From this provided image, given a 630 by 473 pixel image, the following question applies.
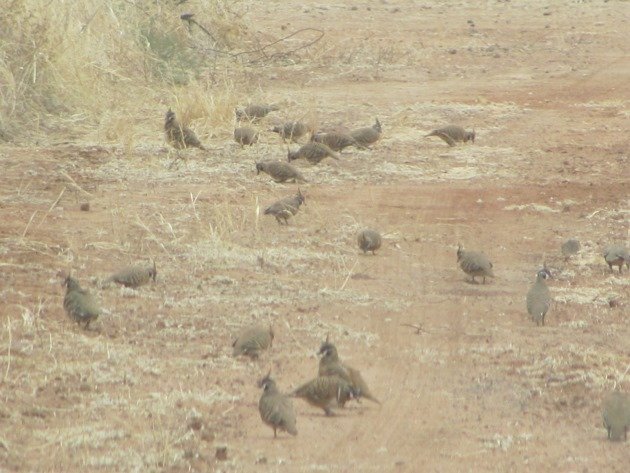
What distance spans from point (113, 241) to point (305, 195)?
2.33 m

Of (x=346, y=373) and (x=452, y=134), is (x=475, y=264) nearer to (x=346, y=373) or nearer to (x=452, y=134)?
(x=346, y=373)

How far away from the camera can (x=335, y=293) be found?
356 inches

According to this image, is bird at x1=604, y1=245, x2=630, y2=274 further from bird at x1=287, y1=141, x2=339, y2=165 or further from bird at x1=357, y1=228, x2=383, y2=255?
bird at x1=287, y1=141, x2=339, y2=165

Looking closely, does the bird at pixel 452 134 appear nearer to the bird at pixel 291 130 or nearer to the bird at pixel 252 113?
the bird at pixel 291 130

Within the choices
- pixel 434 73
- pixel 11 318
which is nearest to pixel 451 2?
pixel 434 73

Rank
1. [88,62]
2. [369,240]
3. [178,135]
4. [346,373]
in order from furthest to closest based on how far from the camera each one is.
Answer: [88,62] → [178,135] → [369,240] → [346,373]

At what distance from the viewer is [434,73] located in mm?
20047

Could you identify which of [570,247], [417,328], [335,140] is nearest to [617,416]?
[417,328]

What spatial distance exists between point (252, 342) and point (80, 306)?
1.03 meters

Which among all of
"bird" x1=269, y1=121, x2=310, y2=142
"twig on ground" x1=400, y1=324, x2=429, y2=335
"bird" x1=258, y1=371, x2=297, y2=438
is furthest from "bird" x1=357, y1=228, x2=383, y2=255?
"bird" x1=269, y1=121, x2=310, y2=142

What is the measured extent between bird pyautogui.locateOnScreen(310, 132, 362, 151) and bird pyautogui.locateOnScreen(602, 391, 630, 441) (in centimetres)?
718

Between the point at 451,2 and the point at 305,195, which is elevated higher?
the point at 305,195

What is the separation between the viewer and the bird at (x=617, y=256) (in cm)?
966

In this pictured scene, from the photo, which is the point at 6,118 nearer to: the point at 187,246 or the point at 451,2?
the point at 187,246
